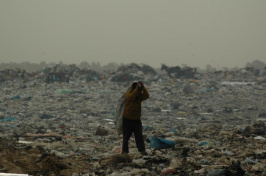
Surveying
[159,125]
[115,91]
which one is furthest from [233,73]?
[159,125]

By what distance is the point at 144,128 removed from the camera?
9.47 m

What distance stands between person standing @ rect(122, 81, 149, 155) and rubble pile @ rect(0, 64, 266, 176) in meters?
0.27

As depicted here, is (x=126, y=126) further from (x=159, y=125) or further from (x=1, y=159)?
(x=159, y=125)

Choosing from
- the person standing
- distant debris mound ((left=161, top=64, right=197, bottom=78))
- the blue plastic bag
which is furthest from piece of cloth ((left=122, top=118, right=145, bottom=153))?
distant debris mound ((left=161, top=64, right=197, bottom=78))

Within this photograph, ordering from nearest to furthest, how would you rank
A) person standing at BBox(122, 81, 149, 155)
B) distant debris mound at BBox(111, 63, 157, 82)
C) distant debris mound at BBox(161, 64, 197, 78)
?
person standing at BBox(122, 81, 149, 155) < distant debris mound at BBox(111, 63, 157, 82) < distant debris mound at BBox(161, 64, 197, 78)

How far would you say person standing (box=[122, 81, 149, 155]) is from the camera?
5.52 meters

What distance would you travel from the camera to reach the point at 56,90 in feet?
52.9

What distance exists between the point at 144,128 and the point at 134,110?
3.99 meters

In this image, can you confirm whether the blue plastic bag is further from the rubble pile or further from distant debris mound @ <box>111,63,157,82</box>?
distant debris mound @ <box>111,63,157,82</box>

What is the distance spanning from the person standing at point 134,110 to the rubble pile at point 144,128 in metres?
0.27

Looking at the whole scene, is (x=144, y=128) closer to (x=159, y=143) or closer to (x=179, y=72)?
(x=159, y=143)

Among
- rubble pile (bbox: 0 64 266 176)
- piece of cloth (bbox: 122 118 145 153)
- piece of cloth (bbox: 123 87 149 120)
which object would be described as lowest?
rubble pile (bbox: 0 64 266 176)

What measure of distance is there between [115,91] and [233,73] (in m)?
8.74

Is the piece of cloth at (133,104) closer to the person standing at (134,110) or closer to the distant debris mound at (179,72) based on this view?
the person standing at (134,110)
